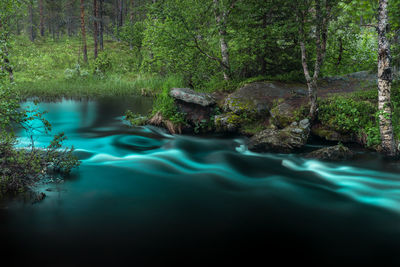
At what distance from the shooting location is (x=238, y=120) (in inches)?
461

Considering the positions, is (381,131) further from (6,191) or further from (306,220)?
(6,191)

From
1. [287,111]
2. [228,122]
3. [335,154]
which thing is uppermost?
[287,111]

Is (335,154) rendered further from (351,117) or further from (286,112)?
(286,112)

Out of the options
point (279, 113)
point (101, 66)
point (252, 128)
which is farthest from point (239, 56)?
point (101, 66)

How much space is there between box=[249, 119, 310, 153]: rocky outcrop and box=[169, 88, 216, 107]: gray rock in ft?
9.75

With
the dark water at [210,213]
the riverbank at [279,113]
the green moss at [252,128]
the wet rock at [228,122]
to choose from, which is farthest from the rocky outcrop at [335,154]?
the wet rock at [228,122]

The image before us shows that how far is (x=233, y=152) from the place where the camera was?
33.2 feet

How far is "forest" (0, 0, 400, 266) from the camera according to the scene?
5.17m

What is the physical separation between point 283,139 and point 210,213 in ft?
15.4

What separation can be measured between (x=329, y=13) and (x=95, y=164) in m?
8.26

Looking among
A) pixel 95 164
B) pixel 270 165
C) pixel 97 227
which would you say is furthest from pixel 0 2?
pixel 270 165

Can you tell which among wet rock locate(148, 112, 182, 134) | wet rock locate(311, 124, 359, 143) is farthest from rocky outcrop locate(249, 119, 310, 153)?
wet rock locate(148, 112, 182, 134)

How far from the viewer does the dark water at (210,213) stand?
4633mm

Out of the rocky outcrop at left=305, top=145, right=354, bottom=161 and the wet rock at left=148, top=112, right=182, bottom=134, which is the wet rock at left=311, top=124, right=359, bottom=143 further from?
the wet rock at left=148, top=112, right=182, bottom=134
